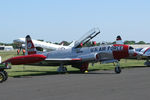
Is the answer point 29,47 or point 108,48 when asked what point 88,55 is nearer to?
point 108,48

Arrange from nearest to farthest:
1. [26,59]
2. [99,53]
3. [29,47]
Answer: [26,59] < [99,53] < [29,47]

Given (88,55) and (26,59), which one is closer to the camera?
(26,59)

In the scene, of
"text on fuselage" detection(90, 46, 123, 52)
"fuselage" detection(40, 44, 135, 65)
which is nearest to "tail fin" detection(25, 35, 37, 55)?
"fuselage" detection(40, 44, 135, 65)

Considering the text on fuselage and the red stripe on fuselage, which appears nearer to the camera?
the red stripe on fuselage

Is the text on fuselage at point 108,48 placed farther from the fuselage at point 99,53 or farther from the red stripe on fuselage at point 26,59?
A: the red stripe on fuselage at point 26,59

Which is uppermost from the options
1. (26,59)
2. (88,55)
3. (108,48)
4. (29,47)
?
(29,47)

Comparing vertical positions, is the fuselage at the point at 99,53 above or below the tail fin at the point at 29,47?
below

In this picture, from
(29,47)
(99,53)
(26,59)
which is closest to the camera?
(26,59)

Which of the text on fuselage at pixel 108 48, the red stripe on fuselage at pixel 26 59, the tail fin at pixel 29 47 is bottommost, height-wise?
the red stripe on fuselage at pixel 26 59

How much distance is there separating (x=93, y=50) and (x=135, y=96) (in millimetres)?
11737

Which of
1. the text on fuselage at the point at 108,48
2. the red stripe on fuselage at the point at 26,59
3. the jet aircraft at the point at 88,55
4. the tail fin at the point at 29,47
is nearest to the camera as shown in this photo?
the red stripe on fuselage at the point at 26,59

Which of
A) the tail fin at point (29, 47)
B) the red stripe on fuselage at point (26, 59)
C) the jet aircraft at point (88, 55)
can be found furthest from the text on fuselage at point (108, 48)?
the tail fin at point (29, 47)

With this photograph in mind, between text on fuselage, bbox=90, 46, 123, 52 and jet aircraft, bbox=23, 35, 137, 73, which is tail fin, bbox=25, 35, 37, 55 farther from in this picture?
text on fuselage, bbox=90, 46, 123, 52

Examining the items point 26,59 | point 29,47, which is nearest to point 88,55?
point 26,59
